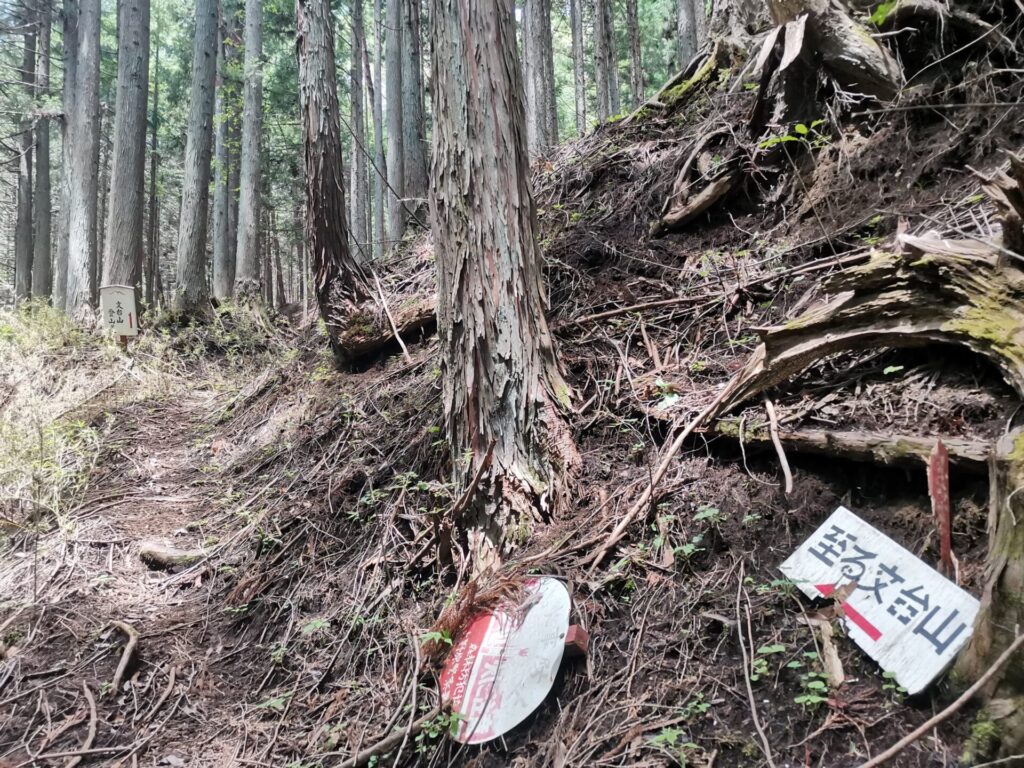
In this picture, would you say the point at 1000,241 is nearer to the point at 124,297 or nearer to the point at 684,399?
the point at 684,399

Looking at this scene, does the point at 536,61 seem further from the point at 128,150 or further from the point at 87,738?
the point at 87,738

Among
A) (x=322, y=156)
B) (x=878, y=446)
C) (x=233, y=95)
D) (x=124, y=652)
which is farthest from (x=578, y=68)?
(x=124, y=652)

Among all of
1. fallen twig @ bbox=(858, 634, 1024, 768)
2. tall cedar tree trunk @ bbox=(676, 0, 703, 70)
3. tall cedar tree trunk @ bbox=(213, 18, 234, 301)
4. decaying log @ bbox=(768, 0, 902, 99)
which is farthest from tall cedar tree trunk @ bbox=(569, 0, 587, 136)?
fallen twig @ bbox=(858, 634, 1024, 768)

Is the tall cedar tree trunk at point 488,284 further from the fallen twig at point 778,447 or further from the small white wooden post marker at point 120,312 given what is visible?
the small white wooden post marker at point 120,312

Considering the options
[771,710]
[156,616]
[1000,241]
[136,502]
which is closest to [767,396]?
[1000,241]

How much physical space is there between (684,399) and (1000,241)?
136 cm

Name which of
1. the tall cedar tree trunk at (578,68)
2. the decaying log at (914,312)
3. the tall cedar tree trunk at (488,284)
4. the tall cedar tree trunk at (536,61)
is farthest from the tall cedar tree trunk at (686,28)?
the decaying log at (914,312)

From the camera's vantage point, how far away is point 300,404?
17.3ft

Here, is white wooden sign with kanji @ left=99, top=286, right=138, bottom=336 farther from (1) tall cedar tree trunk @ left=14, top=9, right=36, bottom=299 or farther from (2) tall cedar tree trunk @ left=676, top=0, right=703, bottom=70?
(2) tall cedar tree trunk @ left=676, top=0, right=703, bottom=70

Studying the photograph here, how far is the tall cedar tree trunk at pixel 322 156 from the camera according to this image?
4.80 meters

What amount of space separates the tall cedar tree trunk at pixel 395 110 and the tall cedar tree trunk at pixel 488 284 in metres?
7.86

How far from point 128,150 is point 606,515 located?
10063mm

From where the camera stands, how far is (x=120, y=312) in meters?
7.89

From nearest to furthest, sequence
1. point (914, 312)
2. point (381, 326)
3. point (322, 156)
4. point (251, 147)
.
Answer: point (914, 312) < point (322, 156) < point (381, 326) < point (251, 147)
